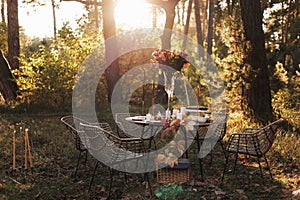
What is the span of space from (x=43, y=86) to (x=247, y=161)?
668 cm

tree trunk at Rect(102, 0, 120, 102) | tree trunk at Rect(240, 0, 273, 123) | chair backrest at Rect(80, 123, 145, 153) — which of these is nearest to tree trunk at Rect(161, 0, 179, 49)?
tree trunk at Rect(102, 0, 120, 102)

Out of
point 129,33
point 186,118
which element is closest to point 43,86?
point 129,33

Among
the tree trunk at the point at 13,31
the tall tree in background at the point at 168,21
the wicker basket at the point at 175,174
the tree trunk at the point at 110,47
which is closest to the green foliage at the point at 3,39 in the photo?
the tree trunk at the point at 13,31

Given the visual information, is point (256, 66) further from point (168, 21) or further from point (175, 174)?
point (168, 21)

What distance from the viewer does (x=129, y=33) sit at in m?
13.4

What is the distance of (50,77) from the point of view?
10695 millimetres

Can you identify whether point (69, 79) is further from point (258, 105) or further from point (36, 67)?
point (258, 105)

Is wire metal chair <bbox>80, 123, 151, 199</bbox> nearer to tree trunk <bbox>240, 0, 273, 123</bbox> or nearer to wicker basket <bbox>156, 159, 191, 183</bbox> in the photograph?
wicker basket <bbox>156, 159, 191, 183</bbox>

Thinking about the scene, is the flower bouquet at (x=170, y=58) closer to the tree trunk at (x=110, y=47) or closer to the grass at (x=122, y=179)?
the grass at (x=122, y=179)

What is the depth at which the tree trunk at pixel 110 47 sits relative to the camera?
1229 centimetres

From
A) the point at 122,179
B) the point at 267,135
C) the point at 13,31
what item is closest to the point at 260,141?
the point at 267,135

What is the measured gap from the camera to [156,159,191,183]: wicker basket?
16.6ft

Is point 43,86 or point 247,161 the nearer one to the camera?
point 247,161

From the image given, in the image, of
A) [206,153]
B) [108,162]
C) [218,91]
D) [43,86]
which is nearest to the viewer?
[108,162]
